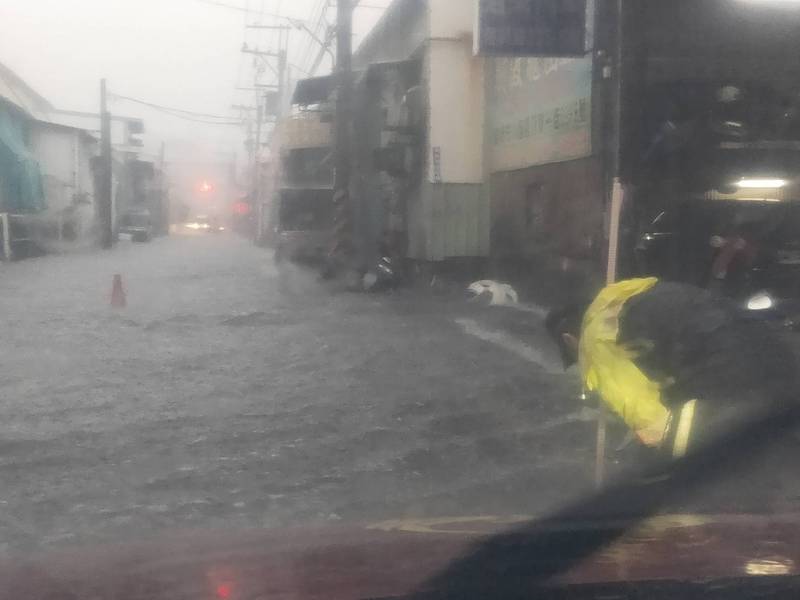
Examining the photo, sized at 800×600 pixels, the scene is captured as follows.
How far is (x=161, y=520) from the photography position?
511 cm

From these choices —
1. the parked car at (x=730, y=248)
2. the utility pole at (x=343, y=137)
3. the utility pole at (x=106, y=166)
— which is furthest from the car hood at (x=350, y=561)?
the utility pole at (x=106, y=166)

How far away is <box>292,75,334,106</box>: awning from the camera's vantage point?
23609mm

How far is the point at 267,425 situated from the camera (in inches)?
294

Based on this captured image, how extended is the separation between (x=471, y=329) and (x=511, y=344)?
Answer: 61.8 inches

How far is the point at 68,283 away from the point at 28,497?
1670cm

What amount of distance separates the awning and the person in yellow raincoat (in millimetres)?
19284

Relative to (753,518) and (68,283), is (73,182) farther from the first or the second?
(753,518)

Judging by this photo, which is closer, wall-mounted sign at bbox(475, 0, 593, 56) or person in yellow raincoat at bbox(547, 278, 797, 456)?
person in yellow raincoat at bbox(547, 278, 797, 456)

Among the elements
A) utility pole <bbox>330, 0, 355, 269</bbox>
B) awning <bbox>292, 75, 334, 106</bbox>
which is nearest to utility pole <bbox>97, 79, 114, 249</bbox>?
awning <bbox>292, 75, 334, 106</bbox>

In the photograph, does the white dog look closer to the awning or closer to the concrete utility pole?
the awning

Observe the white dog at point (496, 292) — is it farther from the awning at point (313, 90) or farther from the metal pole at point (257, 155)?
the metal pole at point (257, 155)

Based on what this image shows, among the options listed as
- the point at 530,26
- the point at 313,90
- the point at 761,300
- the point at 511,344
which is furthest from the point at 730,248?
the point at 313,90

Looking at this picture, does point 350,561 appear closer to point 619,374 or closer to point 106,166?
point 619,374

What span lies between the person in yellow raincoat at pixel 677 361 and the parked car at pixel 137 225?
52014mm
